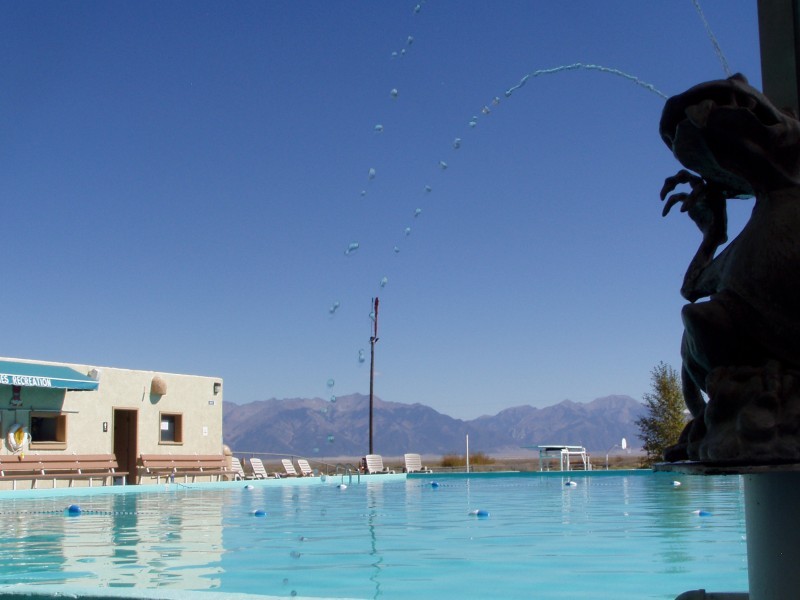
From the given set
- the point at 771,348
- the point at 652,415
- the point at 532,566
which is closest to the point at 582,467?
the point at 652,415

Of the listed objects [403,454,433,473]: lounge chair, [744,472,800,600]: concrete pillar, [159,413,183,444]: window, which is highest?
[744,472,800,600]: concrete pillar

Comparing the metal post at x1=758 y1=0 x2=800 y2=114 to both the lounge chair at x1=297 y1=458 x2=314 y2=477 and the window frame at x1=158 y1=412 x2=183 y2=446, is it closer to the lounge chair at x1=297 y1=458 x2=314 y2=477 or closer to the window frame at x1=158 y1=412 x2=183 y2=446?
the window frame at x1=158 y1=412 x2=183 y2=446

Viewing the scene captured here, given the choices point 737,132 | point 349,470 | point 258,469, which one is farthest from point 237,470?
point 737,132

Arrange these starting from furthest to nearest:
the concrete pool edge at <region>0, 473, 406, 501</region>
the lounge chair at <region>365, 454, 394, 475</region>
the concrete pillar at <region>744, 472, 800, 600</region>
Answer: the lounge chair at <region>365, 454, 394, 475</region> < the concrete pool edge at <region>0, 473, 406, 501</region> < the concrete pillar at <region>744, 472, 800, 600</region>

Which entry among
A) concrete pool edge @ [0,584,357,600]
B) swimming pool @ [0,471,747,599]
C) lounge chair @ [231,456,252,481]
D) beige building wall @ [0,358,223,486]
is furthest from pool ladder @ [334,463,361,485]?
concrete pool edge @ [0,584,357,600]

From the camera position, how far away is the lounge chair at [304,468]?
1000 inches

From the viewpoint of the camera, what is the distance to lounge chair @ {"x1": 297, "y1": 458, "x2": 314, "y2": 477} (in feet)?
83.3

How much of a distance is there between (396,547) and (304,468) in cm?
1911

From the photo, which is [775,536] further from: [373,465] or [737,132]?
[373,465]

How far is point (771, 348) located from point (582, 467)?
25.8 metres

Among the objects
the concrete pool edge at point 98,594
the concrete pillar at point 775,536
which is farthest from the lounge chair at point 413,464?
the concrete pillar at point 775,536

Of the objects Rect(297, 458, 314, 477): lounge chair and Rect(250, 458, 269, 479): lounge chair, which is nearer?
Rect(250, 458, 269, 479): lounge chair

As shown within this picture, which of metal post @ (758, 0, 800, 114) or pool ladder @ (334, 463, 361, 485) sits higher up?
metal post @ (758, 0, 800, 114)

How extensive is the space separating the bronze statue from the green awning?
18516mm
